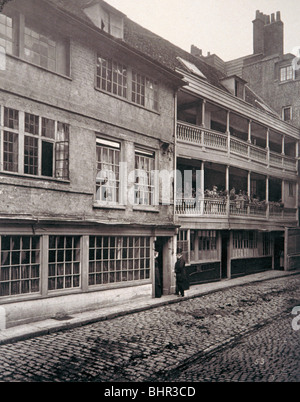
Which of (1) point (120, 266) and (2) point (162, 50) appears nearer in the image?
(1) point (120, 266)

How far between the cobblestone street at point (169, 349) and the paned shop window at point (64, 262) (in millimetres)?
1652

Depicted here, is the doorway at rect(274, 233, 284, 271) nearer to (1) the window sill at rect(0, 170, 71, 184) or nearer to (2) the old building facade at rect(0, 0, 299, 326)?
(2) the old building facade at rect(0, 0, 299, 326)

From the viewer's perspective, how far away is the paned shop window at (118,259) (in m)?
12.4

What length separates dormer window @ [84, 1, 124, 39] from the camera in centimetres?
1355

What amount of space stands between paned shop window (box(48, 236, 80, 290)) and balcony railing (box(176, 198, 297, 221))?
18.8ft

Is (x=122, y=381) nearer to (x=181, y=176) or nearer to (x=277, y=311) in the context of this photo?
(x=277, y=311)

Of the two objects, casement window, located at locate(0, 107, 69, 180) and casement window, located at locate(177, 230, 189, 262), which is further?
casement window, located at locate(177, 230, 189, 262)

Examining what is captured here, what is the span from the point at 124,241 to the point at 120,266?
86cm

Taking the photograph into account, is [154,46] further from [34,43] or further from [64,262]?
[64,262]

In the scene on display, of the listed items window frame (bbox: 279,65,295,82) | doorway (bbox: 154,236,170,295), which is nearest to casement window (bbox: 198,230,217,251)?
doorway (bbox: 154,236,170,295)

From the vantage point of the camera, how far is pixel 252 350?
26.3ft

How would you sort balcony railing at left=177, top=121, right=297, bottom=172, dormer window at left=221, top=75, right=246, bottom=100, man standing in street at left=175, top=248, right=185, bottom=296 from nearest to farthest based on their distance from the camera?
man standing in street at left=175, top=248, right=185, bottom=296
balcony railing at left=177, top=121, right=297, bottom=172
dormer window at left=221, top=75, right=246, bottom=100
